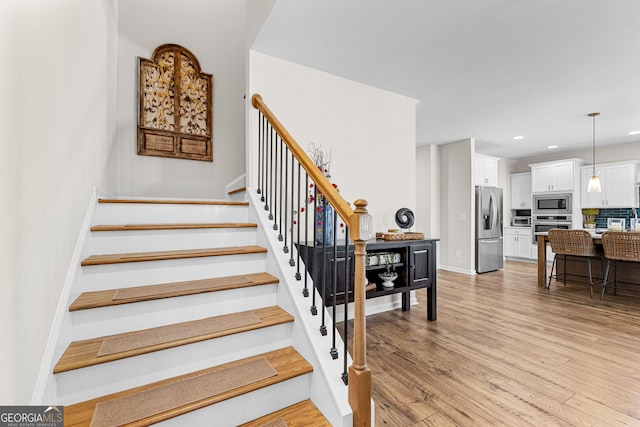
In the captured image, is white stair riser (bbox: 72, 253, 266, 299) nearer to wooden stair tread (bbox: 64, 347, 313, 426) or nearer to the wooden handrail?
wooden stair tread (bbox: 64, 347, 313, 426)

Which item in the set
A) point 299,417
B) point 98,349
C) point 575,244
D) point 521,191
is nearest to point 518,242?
point 521,191

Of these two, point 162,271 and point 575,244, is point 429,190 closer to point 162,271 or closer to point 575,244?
point 575,244

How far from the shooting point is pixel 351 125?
11.1 ft

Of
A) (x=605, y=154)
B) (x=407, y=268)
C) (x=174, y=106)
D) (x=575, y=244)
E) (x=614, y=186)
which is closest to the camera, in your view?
(x=407, y=268)

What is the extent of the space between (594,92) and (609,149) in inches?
163

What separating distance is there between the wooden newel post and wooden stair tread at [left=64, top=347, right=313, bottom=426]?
291mm

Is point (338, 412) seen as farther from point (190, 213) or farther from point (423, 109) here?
point (423, 109)

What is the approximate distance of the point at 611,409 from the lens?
176cm

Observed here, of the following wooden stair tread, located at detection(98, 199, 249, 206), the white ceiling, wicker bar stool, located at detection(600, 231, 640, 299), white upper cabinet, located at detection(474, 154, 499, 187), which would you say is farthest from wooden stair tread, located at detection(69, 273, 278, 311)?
white upper cabinet, located at detection(474, 154, 499, 187)

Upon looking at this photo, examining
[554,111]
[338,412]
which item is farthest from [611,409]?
[554,111]

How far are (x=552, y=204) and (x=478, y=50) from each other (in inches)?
227

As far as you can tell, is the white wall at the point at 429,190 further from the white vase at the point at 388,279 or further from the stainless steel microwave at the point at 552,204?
the white vase at the point at 388,279

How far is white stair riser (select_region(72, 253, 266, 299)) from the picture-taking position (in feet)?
5.49

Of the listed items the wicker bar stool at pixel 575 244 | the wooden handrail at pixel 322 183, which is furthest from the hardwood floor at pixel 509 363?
the wooden handrail at pixel 322 183
